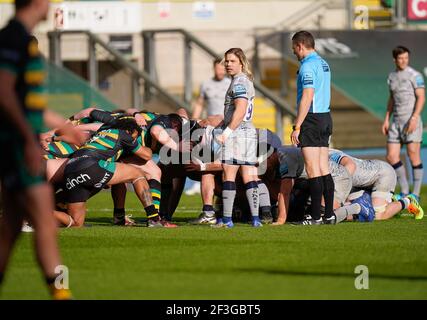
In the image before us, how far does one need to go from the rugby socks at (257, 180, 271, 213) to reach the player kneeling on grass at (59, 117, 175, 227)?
1358 mm

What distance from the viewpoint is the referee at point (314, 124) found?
1253 centimetres

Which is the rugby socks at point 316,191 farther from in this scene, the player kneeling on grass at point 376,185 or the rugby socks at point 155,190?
the rugby socks at point 155,190

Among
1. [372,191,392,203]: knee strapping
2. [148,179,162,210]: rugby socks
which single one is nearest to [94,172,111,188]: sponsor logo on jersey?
[148,179,162,210]: rugby socks

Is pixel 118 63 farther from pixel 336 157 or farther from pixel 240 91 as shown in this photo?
pixel 240 91

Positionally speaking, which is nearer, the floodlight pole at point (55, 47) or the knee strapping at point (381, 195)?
the knee strapping at point (381, 195)

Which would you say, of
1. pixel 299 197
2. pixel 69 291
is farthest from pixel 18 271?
pixel 299 197

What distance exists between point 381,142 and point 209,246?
1341 cm

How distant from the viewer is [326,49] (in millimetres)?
24188

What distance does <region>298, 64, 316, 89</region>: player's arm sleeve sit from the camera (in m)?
12.6

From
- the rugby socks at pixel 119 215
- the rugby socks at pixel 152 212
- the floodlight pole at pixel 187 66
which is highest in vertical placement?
the floodlight pole at pixel 187 66

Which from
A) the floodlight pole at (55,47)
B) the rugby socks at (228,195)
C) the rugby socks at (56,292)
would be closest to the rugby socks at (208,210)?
the rugby socks at (228,195)

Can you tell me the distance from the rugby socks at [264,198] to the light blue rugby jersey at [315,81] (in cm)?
118

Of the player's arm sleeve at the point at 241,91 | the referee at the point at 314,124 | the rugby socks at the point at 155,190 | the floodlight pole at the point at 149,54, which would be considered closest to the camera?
the player's arm sleeve at the point at 241,91
